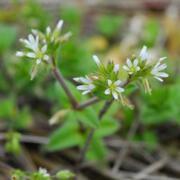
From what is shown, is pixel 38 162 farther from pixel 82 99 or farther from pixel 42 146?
pixel 82 99

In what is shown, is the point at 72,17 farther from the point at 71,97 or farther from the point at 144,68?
the point at 144,68

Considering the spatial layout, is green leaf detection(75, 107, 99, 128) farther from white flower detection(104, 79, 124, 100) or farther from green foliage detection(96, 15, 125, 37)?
green foliage detection(96, 15, 125, 37)

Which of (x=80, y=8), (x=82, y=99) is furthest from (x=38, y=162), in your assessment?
(x=80, y=8)

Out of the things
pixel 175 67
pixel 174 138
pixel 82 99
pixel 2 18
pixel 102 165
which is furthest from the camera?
pixel 2 18

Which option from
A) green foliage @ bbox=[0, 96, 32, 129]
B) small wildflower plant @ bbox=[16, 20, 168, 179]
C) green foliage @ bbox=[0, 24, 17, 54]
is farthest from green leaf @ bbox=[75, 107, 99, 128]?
green foliage @ bbox=[0, 24, 17, 54]

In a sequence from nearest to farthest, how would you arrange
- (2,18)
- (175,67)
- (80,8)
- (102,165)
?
1. (102,165)
2. (175,67)
3. (2,18)
4. (80,8)

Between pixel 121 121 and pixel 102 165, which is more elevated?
pixel 121 121
